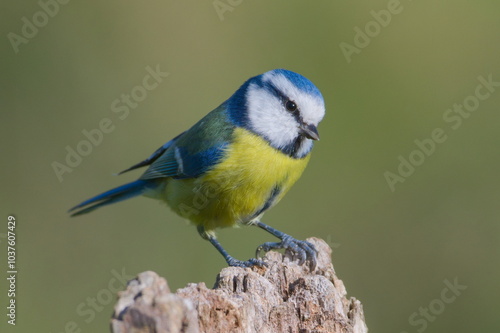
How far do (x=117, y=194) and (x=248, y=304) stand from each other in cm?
242

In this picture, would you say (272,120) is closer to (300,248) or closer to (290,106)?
(290,106)

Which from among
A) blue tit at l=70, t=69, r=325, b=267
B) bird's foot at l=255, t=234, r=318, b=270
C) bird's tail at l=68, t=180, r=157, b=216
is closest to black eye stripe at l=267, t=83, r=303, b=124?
blue tit at l=70, t=69, r=325, b=267

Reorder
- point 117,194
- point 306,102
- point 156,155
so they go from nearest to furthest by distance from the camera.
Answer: point 306,102 < point 117,194 < point 156,155

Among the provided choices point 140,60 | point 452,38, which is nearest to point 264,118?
point 140,60

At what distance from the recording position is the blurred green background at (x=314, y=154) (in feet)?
17.1

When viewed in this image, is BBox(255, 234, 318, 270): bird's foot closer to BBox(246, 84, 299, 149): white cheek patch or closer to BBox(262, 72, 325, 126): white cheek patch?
BBox(246, 84, 299, 149): white cheek patch

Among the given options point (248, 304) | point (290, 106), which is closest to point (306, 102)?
point (290, 106)

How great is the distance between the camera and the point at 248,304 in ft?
8.68

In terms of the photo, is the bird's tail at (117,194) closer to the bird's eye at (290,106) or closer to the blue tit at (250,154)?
the blue tit at (250,154)

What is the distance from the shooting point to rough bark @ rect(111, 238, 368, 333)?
6.49ft

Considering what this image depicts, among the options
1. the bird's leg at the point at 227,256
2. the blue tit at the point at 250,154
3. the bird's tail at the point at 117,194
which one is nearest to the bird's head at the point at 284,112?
the blue tit at the point at 250,154

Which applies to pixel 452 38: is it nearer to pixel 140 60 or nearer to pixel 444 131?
pixel 444 131

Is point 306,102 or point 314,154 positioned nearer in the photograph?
point 306,102

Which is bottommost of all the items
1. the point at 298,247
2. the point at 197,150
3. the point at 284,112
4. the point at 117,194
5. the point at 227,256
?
the point at 298,247
